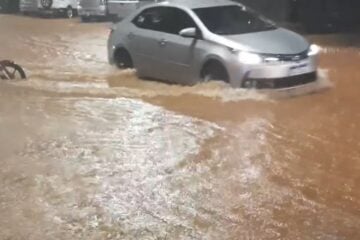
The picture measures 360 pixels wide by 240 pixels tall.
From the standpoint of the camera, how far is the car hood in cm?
1084

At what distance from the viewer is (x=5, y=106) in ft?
37.8

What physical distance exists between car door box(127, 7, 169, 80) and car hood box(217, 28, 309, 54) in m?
1.70

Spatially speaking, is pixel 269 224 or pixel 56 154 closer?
pixel 269 224

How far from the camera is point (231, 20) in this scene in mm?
11906

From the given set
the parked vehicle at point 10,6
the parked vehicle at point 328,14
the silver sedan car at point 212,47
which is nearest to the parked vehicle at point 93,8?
the parked vehicle at point 328,14

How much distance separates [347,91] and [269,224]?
5.91 meters

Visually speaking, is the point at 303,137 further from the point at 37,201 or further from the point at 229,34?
the point at 37,201

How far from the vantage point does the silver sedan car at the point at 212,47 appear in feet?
35.4

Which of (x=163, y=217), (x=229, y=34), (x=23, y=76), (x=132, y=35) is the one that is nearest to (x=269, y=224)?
(x=163, y=217)

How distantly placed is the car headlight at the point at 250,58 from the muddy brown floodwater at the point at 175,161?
1.62 feet

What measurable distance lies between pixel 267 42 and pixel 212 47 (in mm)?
826

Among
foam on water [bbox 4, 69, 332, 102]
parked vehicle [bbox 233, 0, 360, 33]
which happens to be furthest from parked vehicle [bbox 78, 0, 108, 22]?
foam on water [bbox 4, 69, 332, 102]

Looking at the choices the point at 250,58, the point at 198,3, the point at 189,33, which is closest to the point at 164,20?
the point at 198,3

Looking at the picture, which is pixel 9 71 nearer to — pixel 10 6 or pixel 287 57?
pixel 287 57
